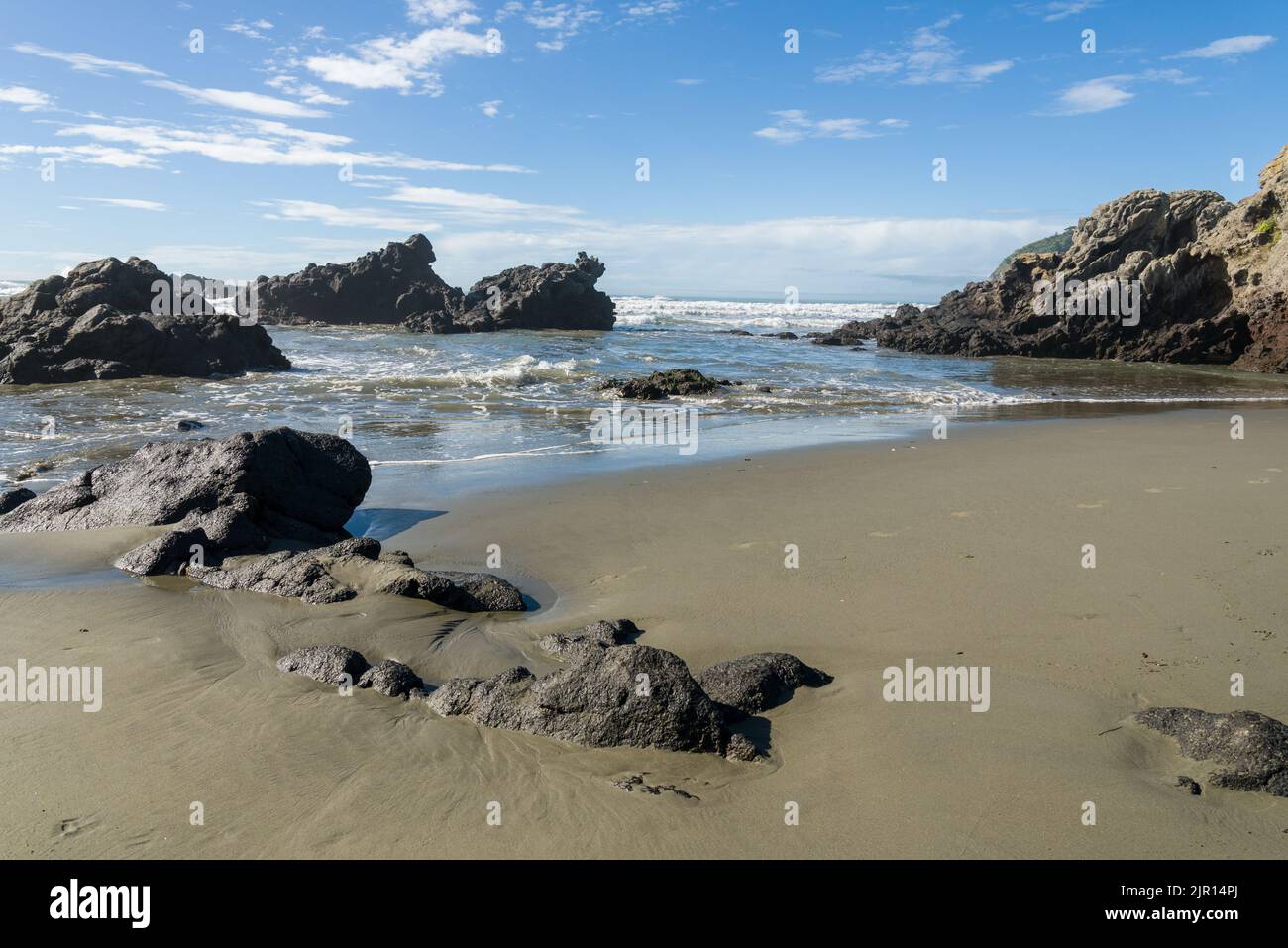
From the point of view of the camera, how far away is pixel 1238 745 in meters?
3.56

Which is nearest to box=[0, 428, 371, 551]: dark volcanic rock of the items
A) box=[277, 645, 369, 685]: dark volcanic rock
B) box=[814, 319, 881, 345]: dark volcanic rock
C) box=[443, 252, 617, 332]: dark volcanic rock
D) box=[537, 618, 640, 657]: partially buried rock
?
box=[277, 645, 369, 685]: dark volcanic rock

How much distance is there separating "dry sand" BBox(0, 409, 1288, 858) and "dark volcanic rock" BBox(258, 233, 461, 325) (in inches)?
1927

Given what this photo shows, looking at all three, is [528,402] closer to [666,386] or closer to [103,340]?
[666,386]

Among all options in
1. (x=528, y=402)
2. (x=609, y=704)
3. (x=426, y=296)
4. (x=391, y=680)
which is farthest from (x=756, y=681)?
(x=426, y=296)

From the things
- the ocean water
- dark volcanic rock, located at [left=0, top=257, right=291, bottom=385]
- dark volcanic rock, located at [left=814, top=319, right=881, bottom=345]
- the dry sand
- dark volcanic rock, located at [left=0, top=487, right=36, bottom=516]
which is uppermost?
dark volcanic rock, located at [left=814, top=319, right=881, bottom=345]

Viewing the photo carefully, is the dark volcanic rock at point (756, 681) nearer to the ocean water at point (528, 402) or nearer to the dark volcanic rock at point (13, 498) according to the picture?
the ocean water at point (528, 402)

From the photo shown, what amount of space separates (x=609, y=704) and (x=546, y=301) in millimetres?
47930

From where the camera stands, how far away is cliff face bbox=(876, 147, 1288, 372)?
92.6 ft

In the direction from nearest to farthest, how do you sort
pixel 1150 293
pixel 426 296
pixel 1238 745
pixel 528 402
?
pixel 1238 745
pixel 528 402
pixel 1150 293
pixel 426 296

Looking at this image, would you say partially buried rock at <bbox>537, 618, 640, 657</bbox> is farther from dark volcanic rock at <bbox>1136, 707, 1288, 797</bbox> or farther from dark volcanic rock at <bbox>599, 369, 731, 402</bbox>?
dark volcanic rock at <bbox>599, 369, 731, 402</bbox>

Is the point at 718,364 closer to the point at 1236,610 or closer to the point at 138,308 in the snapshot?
the point at 138,308

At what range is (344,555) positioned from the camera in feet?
20.1

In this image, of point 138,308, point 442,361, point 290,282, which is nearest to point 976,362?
point 442,361

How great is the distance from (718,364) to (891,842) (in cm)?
2493
